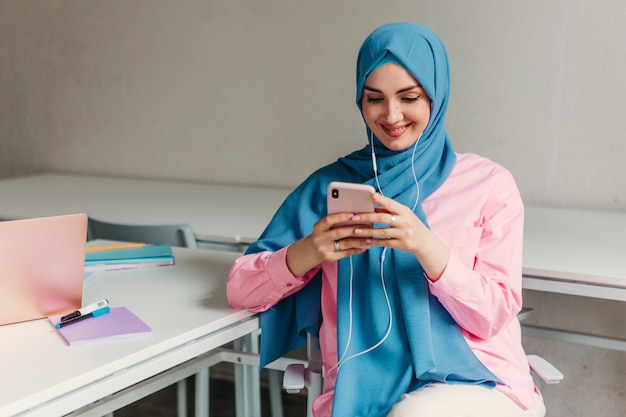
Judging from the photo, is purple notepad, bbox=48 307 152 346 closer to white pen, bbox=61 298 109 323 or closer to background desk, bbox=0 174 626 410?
white pen, bbox=61 298 109 323

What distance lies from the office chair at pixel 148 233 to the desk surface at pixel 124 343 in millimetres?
398

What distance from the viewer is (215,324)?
1.58 meters

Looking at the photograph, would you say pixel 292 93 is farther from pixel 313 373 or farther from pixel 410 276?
pixel 410 276

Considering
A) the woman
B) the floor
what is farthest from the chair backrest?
the floor

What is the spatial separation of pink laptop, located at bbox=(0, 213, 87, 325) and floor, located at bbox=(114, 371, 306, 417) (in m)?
1.53

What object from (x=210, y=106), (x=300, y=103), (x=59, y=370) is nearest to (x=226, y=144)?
(x=210, y=106)

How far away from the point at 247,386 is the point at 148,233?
0.55 meters

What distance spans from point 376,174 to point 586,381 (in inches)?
58.8

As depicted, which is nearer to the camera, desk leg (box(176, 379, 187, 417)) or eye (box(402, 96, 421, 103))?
eye (box(402, 96, 421, 103))

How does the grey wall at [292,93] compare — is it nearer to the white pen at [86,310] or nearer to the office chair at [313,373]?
the office chair at [313,373]

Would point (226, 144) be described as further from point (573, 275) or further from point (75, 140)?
point (573, 275)

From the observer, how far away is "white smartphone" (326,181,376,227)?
144cm

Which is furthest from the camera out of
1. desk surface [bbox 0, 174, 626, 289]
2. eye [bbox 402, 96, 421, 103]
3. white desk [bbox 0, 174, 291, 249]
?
white desk [bbox 0, 174, 291, 249]

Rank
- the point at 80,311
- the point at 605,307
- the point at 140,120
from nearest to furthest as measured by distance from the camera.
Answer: the point at 80,311, the point at 605,307, the point at 140,120
